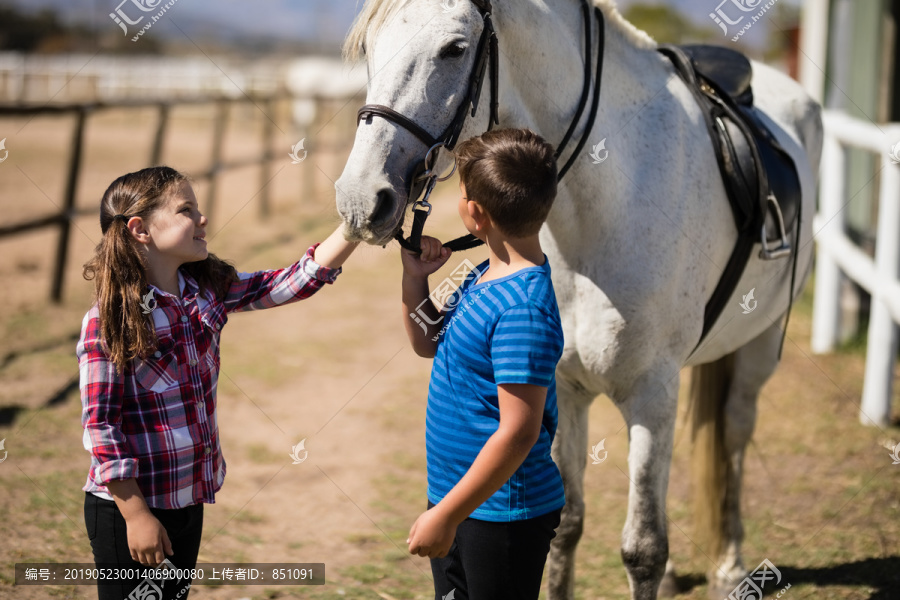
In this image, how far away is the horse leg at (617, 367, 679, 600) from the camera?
226cm

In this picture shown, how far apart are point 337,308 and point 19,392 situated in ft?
9.86

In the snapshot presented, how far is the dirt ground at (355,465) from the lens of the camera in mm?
3076

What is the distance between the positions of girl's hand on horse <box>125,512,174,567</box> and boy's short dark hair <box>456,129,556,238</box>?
991 millimetres

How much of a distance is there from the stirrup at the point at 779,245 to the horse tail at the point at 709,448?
2.36 ft

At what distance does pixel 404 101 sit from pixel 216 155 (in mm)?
8617

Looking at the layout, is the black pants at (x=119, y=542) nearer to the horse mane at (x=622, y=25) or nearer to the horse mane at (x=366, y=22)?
the horse mane at (x=366, y=22)

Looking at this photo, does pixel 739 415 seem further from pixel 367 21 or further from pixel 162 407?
pixel 162 407

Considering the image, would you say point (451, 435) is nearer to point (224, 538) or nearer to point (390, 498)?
point (224, 538)

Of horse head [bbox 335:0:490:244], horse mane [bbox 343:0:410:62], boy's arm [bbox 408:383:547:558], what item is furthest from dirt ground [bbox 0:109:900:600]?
boy's arm [bbox 408:383:547:558]

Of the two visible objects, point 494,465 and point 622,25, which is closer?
point 494,465

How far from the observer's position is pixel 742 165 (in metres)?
2.52

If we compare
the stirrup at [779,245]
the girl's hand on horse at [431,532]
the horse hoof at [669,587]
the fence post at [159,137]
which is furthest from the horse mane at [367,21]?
the fence post at [159,137]

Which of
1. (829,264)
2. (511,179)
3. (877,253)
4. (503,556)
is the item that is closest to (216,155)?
(829,264)

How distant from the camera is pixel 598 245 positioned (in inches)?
87.8
